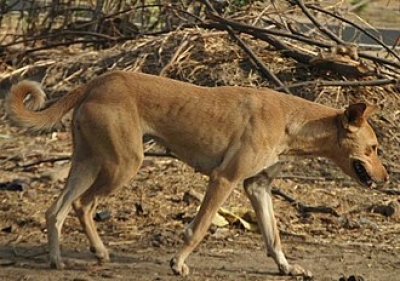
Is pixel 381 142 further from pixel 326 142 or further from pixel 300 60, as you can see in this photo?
pixel 326 142

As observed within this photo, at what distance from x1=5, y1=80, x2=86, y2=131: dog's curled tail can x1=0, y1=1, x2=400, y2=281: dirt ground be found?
1017 mm

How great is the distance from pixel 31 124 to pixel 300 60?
14.1ft

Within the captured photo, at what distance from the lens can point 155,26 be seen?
45.6ft

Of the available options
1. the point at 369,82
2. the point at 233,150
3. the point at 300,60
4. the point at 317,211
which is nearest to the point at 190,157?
the point at 233,150

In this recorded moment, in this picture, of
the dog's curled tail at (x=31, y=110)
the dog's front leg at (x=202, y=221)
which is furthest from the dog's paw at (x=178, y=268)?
the dog's curled tail at (x=31, y=110)

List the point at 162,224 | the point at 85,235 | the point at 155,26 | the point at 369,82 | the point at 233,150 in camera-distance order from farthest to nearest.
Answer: the point at 155,26 < the point at 369,82 < the point at 162,224 < the point at 85,235 < the point at 233,150

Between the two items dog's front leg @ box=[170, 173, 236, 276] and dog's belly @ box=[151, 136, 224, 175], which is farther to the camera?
dog's belly @ box=[151, 136, 224, 175]

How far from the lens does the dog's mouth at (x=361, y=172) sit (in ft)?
26.6

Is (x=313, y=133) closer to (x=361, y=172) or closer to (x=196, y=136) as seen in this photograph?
(x=361, y=172)

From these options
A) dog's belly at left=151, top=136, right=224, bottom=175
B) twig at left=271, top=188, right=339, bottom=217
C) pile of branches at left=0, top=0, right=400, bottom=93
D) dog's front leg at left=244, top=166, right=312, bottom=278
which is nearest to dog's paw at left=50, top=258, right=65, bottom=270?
dog's belly at left=151, top=136, right=224, bottom=175

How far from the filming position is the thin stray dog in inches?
303

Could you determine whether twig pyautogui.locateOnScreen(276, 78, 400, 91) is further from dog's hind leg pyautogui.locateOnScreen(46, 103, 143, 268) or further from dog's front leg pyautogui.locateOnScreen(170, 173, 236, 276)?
dog's hind leg pyautogui.locateOnScreen(46, 103, 143, 268)

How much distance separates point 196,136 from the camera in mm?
7930

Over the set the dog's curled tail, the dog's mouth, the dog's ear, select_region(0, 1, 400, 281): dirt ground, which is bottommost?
select_region(0, 1, 400, 281): dirt ground
